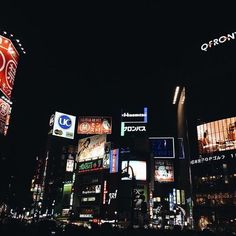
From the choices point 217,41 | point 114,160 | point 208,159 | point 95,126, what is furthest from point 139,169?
point 217,41

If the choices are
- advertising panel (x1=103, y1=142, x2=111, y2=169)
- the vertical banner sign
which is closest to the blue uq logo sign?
advertising panel (x1=103, y1=142, x2=111, y2=169)

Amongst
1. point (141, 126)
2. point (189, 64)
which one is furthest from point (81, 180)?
point (189, 64)

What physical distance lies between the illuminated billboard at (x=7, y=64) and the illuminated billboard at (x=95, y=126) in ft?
155

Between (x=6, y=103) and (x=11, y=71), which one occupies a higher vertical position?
(x=11, y=71)

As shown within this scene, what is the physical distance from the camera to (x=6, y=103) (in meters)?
15.6

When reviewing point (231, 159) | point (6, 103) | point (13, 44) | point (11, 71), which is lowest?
point (6, 103)

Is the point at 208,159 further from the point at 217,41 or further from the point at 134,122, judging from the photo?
the point at 217,41

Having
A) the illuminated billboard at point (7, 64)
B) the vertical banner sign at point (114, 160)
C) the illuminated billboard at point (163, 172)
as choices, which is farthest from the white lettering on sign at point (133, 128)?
the illuminated billboard at point (7, 64)

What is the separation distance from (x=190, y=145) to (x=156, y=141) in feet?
55.2

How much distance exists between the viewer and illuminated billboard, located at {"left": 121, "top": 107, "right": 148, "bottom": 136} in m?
66.0

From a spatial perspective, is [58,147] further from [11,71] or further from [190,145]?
[11,71]

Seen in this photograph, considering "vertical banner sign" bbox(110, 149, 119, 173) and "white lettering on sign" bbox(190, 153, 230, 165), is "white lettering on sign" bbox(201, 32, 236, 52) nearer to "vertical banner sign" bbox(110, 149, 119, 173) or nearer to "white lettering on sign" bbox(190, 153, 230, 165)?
"white lettering on sign" bbox(190, 153, 230, 165)

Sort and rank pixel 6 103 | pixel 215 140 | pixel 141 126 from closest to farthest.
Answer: pixel 6 103, pixel 141 126, pixel 215 140

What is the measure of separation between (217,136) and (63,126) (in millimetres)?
42288
